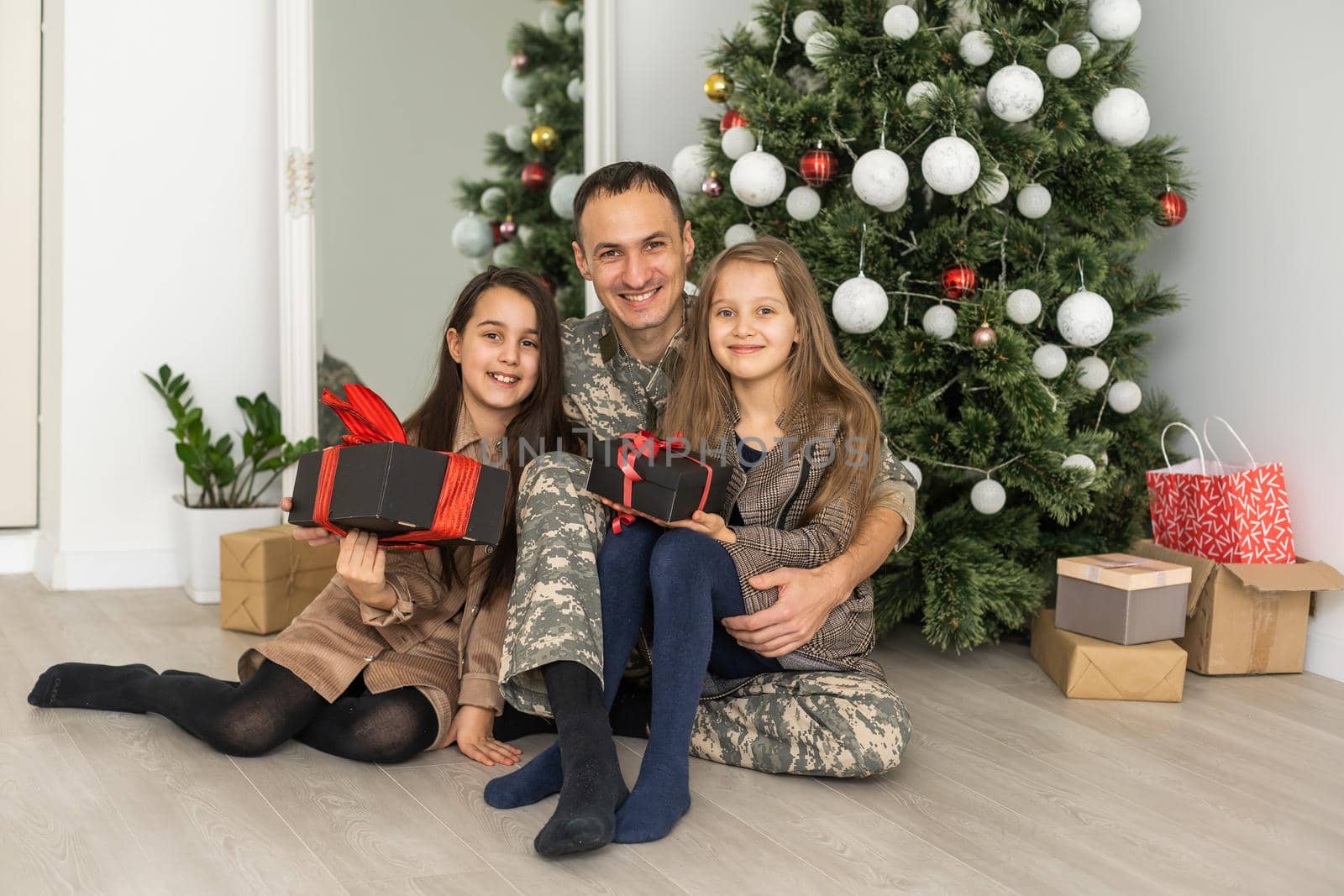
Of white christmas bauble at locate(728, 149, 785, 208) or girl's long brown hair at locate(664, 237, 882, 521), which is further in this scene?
white christmas bauble at locate(728, 149, 785, 208)

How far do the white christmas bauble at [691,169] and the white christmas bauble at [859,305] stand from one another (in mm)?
531

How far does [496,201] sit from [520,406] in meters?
1.25

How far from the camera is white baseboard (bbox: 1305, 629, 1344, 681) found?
2570 mm

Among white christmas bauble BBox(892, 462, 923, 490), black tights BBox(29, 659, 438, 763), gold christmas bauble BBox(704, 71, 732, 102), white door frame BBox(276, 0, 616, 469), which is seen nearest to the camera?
black tights BBox(29, 659, 438, 763)

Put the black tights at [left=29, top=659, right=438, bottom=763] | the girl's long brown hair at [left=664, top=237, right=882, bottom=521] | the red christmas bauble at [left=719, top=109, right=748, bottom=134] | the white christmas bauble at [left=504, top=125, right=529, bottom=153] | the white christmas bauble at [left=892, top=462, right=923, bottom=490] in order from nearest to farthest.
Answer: the black tights at [left=29, top=659, right=438, bottom=763]
the girl's long brown hair at [left=664, top=237, right=882, bottom=521]
the white christmas bauble at [left=892, top=462, right=923, bottom=490]
the red christmas bauble at [left=719, top=109, right=748, bottom=134]
the white christmas bauble at [left=504, top=125, right=529, bottom=153]

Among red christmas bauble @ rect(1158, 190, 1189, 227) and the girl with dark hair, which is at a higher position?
red christmas bauble @ rect(1158, 190, 1189, 227)

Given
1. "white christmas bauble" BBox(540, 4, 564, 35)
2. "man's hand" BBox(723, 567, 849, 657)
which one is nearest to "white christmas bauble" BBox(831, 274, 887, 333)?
"man's hand" BBox(723, 567, 849, 657)

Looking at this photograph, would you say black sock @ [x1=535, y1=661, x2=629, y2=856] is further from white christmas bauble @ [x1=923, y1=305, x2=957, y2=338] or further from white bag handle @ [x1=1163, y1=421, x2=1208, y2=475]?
white bag handle @ [x1=1163, y1=421, x2=1208, y2=475]

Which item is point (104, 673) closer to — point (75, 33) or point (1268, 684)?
point (75, 33)

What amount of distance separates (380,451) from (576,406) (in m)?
0.52

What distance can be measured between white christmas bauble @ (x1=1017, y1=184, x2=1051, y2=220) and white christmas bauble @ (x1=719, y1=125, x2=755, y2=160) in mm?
551

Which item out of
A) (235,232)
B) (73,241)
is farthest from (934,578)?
(73,241)

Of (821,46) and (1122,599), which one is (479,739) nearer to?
(1122,599)

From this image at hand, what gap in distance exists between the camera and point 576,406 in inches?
87.1
